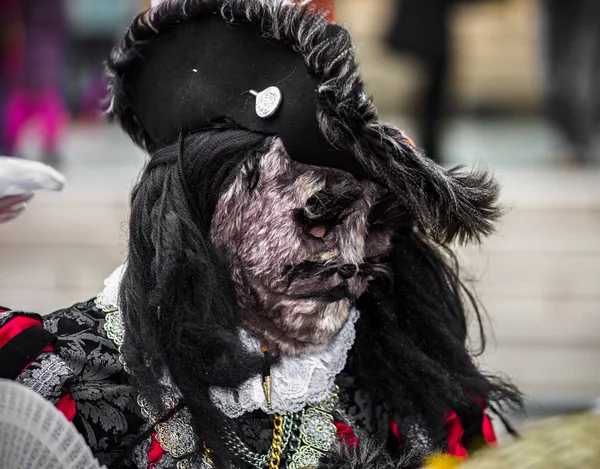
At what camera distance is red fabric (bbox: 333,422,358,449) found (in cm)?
186

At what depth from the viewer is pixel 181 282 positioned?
171 centimetres

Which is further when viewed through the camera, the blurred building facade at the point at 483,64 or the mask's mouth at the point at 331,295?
the blurred building facade at the point at 483,64

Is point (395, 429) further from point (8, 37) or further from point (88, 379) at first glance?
point (8, 37)

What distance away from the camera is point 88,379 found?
170 cm

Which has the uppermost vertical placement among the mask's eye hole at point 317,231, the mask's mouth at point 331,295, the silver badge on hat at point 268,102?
the silver badge on hat at point 268,102

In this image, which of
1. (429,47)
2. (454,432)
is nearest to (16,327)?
(454,432)

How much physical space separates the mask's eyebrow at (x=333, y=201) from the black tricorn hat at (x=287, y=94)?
36mm

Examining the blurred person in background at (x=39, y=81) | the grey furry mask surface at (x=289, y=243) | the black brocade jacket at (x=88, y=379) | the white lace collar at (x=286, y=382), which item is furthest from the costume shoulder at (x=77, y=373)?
the blurred person in background at (x=39, y=81)

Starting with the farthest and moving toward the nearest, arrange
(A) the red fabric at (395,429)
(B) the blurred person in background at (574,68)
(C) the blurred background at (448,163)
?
(B) the blurred person in background at (574,68)
(C) the blurred background at (448,163)
(A) the red fabric at (395,429)

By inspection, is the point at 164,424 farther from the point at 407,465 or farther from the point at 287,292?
the point at 407,465

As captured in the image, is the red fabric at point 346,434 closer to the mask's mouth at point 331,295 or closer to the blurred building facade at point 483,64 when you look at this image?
the mask's mouth at point 331,295

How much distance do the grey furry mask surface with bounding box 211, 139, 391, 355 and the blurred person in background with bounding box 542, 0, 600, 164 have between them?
409 centimetres

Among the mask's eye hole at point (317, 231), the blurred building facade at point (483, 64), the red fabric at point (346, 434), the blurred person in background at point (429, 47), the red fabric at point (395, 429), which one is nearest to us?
the mask's eye hole at point (317, 231)

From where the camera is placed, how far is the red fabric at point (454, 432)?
2.02 meters
